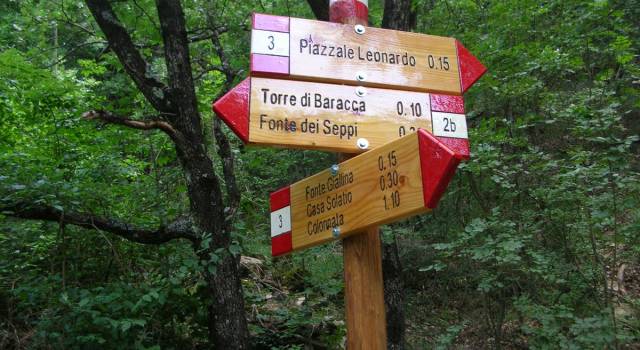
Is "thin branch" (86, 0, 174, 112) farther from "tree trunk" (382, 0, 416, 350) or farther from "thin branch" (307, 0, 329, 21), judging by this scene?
"tree trunk" (382, 0, 416, 350)

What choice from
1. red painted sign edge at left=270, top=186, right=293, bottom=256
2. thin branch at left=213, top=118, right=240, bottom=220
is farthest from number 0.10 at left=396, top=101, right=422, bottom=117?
thin branch at left=213, top=118, right=240, bottom=220

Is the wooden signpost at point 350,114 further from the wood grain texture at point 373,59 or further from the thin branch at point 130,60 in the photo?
the thin branch at point 130,60

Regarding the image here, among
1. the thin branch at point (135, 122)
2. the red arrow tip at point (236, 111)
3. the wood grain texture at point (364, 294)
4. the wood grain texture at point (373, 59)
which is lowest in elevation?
the wood grain texture at point (364, 294)

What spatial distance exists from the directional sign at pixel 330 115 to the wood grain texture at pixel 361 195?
6.5 inches

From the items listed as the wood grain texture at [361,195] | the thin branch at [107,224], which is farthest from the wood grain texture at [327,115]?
the thin branch at [107,224]

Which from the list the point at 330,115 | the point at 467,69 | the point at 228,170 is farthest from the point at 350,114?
the point at 228,170

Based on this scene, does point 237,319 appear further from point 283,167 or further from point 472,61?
point 283,167

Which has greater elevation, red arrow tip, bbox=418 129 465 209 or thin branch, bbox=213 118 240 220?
thin branch, bbox=213 118 240 220

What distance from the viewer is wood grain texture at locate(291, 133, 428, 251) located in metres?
1.94

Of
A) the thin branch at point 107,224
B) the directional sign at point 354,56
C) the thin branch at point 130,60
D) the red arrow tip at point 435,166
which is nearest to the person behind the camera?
the red arrow tip at point 435,166

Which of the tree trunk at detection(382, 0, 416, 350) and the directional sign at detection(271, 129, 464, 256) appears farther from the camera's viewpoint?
the tree trunk at detection(382, 0, 416, 350)

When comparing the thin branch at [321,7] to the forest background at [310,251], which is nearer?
the forest background at [310,251]

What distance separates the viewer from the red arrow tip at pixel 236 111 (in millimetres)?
2186

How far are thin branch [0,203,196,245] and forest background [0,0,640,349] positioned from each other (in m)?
0.01
